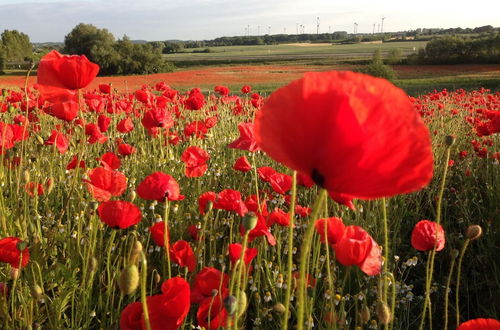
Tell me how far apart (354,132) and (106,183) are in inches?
52.5

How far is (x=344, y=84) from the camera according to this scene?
67 cm

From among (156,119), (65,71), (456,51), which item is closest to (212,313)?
(65,71)

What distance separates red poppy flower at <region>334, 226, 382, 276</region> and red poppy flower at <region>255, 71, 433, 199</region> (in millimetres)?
665

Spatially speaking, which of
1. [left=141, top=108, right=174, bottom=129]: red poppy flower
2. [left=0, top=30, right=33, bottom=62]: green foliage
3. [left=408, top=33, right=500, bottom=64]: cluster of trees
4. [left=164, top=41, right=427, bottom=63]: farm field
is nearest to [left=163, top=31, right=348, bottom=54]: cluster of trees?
[left=164, top=41, right=427, bottom=63]: farm field

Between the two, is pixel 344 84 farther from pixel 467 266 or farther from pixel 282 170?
pixel 282 170

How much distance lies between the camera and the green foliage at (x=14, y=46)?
165ft

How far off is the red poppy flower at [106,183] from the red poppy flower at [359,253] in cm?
86

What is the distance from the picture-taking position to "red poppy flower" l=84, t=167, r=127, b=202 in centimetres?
177

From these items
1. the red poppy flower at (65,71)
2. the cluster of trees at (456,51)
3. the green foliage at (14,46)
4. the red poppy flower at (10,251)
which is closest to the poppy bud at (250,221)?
the red poppy flower at (10,251)

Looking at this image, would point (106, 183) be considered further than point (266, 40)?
No

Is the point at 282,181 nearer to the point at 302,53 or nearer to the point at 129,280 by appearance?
the point at 129,280

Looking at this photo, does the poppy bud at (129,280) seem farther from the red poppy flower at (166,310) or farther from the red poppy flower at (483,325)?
the red poppy flower at (483,325)

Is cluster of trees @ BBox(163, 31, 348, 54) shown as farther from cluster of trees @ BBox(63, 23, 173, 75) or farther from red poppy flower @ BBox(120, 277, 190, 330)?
red poppy flower @ BBox(120, 277, 190, 330)

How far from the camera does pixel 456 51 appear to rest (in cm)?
4425
